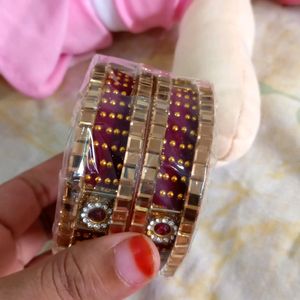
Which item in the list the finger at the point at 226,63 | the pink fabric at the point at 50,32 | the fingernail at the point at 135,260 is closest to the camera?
the fingernail at the point at 135,260

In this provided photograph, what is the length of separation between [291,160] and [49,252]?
26cm

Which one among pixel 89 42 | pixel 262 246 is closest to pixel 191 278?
pixel 262 246

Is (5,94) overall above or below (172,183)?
below

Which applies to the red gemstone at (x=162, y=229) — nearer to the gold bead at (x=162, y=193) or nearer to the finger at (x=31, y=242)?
the gold bead at (x=162, y=193)

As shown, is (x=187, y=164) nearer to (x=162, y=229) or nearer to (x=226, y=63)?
(x=162, y=229)

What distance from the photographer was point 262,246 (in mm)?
488

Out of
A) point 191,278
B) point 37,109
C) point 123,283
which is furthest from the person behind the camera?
point 37,109

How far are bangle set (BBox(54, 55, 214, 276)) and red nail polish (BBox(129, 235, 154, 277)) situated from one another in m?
0.02

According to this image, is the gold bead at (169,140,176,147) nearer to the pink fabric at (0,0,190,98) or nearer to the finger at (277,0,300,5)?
the pink fabric at (0,0,190,98)

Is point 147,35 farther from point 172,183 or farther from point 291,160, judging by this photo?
point 172,183

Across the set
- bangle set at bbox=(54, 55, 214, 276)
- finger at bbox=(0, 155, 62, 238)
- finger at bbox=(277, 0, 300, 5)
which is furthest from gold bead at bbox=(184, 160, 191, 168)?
finger at bbox=(277, 0, 300, 5)

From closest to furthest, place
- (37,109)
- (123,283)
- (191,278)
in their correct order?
(123,283) → (191,278) → (37,109)

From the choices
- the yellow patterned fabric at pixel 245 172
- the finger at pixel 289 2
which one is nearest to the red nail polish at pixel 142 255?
the yellow patterned fabric at pixel 245 172

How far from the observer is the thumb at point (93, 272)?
0.34 metres
